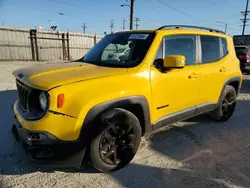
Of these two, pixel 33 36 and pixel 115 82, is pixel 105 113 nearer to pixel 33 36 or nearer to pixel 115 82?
pixel 115 82

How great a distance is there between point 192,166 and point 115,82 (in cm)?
159

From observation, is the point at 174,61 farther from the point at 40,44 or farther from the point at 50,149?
the point at 40,44

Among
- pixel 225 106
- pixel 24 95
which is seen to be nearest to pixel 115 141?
pixel 24 95

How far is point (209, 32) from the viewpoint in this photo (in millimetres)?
4340

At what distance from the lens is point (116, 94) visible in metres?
2.71

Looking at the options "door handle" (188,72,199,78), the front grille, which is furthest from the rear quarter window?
the front grille

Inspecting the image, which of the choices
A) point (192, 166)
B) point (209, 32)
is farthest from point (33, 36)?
→ point (192, 166)

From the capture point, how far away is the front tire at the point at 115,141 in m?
2.69

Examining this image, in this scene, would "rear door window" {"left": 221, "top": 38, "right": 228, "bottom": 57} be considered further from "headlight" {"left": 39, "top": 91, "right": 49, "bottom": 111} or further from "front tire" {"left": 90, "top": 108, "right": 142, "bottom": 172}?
"headlight" {"left": 39, "top": 91, "right": 49, "bottom": 111}

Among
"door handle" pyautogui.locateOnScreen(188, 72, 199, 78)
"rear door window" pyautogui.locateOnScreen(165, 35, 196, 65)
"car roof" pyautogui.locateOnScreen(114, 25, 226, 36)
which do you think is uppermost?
"car roof" pyautogui.locateOnScreen(114, 25, 226, 36)

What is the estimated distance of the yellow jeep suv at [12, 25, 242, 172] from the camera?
7.93ft

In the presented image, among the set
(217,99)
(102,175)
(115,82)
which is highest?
(115,82)

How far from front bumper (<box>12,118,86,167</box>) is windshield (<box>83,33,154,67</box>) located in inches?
52.2

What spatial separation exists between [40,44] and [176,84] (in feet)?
53.4
